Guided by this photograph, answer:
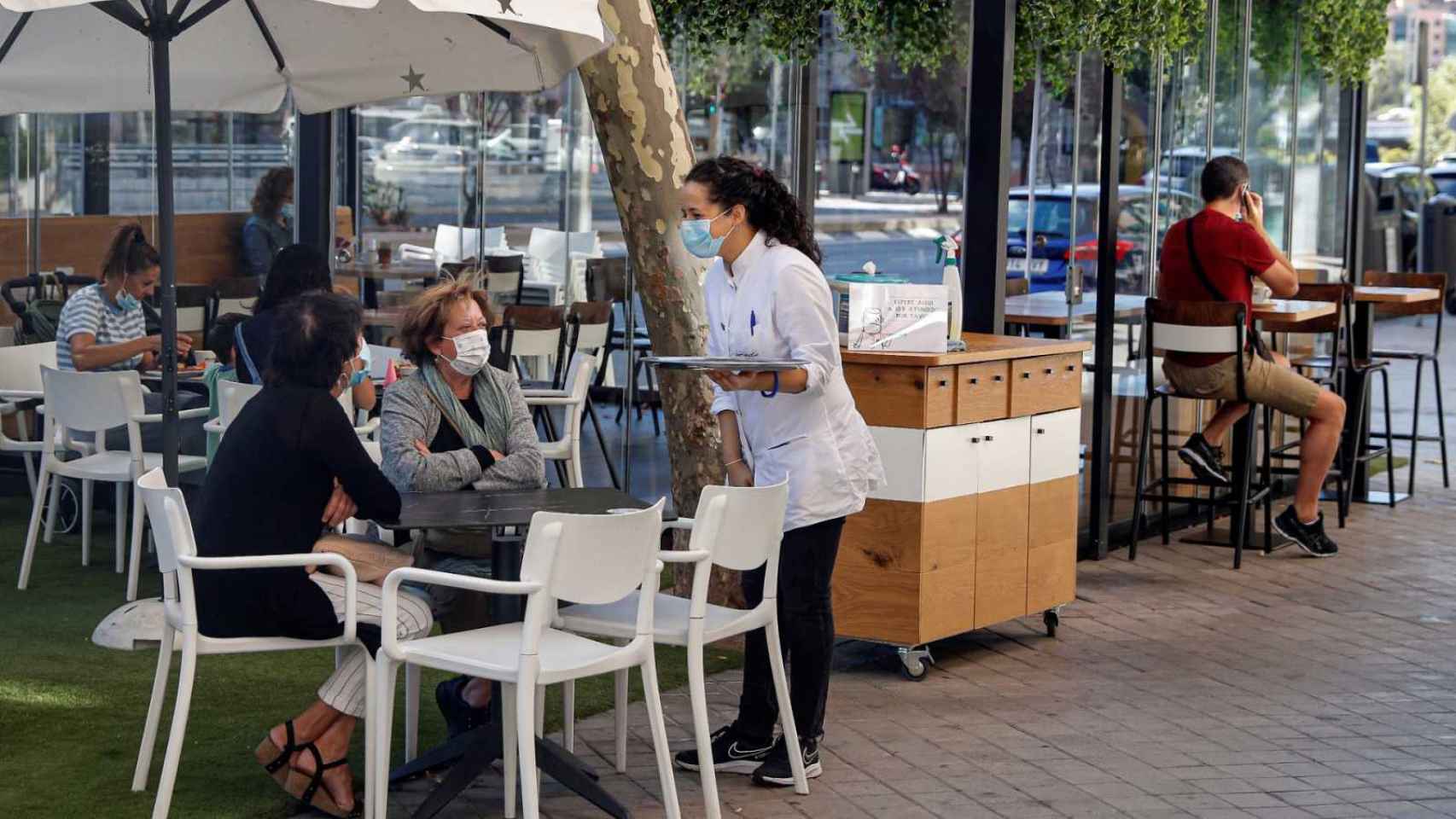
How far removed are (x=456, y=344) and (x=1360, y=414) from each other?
636 cm

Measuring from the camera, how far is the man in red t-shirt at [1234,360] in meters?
8.61

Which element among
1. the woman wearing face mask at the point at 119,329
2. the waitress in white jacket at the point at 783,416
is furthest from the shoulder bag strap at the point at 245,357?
the waitress in white jacket at the point at 783,416

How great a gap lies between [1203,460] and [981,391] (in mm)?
2797

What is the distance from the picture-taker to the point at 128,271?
8.28m

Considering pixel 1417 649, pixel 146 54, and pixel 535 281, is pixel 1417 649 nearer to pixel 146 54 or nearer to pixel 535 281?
pixel 535 281

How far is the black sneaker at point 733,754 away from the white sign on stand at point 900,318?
153 cm

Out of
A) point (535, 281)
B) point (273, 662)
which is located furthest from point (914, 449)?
point (535, 281)

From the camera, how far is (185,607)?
14.6ft

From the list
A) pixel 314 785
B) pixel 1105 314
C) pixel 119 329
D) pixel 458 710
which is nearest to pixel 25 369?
pixel 119 329

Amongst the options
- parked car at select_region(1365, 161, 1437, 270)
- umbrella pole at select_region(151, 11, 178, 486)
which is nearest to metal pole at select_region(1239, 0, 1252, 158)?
umbrella pole at select_region(151, 11, 178, 486)

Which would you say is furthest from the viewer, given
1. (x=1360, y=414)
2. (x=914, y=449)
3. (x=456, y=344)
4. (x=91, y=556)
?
(x=1360, y=414)

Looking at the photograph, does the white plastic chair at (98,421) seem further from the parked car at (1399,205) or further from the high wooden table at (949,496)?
the parked car at (1399,205)

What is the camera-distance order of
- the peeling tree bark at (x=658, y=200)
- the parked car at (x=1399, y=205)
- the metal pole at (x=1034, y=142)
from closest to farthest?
1. the peeling tree bark at (x=658, y=200)
2. the metal pole at (x=1034, y=142)
3. the parked car at (x=1399, y=205)

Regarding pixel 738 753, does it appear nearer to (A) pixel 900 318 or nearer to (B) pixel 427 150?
(A) pixel 900 318
